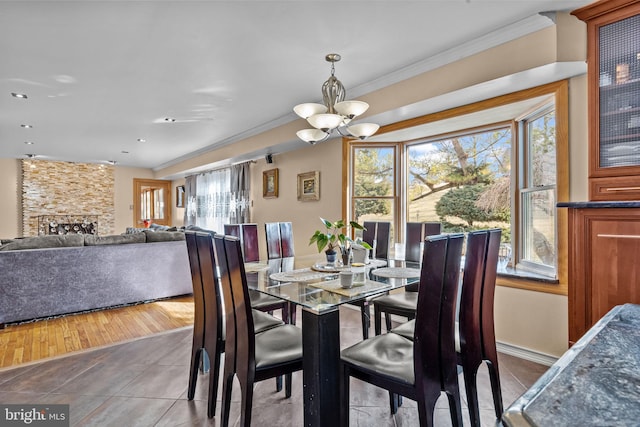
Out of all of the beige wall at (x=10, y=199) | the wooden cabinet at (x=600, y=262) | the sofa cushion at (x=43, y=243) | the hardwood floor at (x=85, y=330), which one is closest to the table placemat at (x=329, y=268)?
the wooden cabinet at (x=600, y=262)

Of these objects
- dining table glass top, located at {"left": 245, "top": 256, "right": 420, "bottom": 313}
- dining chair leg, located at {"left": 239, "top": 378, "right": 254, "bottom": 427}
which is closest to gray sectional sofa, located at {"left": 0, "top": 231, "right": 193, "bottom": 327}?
dining table glass top, located at {"left": 245, "top": 256, "right": 420, "bottom": 313}

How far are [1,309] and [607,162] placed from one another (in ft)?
16.7

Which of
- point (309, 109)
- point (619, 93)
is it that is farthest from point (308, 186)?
point (619, 93)

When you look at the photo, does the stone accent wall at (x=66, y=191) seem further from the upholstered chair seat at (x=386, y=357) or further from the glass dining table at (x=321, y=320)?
Answer: the upholstered chair seat at (x=386, y=357)

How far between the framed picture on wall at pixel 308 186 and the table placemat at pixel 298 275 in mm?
2264

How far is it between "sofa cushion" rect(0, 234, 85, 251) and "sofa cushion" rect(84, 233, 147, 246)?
0.22 feet

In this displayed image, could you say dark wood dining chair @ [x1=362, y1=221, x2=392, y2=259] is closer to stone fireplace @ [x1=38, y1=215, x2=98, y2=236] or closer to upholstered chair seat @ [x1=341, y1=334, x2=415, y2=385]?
upholstered chair seat @ [x1=341, y1=334, x2=415, y2=385]

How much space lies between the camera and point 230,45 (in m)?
2.52

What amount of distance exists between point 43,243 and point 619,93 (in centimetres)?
504

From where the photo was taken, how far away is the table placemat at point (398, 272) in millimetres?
2142

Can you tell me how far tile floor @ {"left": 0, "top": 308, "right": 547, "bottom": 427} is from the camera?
→ 187 centimetres

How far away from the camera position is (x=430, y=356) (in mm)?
1375

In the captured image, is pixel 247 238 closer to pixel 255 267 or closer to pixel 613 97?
pixel 255 267

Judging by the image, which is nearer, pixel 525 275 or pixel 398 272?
pixel 398 272
